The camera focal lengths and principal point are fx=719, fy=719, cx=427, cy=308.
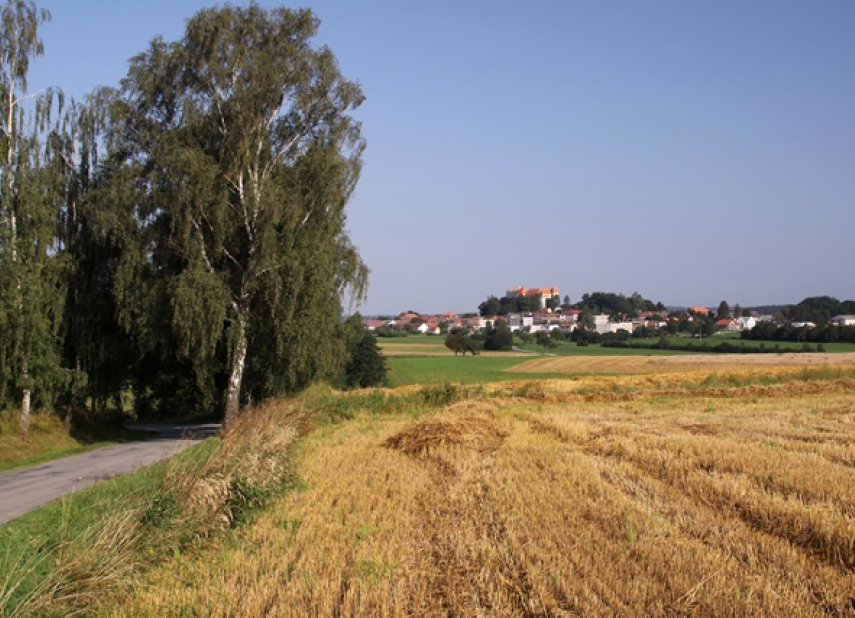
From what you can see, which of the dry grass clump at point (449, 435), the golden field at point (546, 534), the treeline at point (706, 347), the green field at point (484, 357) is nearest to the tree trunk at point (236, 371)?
the dry grass clump at point (449, 435)

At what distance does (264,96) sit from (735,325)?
4540 inches

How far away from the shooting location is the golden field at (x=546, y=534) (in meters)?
6.66

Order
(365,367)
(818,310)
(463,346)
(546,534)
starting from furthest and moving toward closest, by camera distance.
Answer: (818,310)
(463,346)
(365,367)
(546,534)

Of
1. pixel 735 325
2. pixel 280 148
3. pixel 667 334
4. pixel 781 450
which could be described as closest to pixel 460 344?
pixel 667 334

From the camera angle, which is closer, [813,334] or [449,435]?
[449,435]

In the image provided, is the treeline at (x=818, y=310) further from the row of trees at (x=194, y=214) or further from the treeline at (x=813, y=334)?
the row of trees at (x=194, y=214)

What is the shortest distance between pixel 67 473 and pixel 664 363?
2273 inches

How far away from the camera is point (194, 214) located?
1013 inches

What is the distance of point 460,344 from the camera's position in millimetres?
96812

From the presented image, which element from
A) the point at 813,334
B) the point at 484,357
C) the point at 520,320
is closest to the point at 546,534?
the point at 484,357

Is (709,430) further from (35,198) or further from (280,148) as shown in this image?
(35,198)

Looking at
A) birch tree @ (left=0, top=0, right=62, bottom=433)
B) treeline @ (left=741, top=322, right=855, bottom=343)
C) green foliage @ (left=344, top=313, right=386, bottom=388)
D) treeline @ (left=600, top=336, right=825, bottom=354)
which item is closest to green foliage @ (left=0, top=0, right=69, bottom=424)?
birch tree @ (left=0, top=0, right=62, bottom=433)

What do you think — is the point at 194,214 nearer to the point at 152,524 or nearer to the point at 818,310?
the point at 152,524

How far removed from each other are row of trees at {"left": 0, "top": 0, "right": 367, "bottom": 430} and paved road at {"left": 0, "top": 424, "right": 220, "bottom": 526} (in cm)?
348
